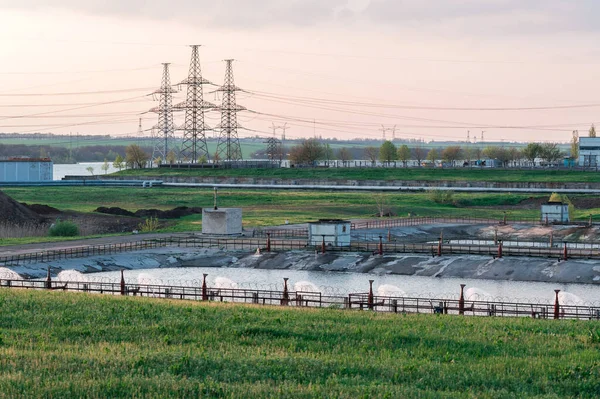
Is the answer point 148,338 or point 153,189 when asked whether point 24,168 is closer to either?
point 153,189

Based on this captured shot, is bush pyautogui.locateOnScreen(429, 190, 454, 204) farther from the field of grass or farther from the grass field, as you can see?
the field of grass

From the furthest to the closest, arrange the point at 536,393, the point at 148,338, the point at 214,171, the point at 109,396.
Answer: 1. the point at 214,171
2. the point at 148,338
3. the point at 536,393
4. the point at 109,396

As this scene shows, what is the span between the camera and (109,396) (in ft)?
78.6

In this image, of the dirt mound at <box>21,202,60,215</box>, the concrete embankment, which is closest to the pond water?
the concrete embankment

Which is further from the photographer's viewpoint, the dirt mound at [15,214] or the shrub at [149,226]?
the dirt mound at [15,214]

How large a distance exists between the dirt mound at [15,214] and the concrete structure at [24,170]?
7420 cm

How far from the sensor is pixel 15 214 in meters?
97.7

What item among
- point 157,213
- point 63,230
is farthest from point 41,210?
point 63,230

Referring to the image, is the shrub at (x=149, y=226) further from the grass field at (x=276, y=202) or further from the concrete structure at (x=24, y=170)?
the concrete structure at (x=24, y=170)

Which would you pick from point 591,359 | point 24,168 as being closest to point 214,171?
point 24,168

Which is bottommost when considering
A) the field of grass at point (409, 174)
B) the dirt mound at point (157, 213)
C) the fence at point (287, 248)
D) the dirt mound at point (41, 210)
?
the fence at point (287, 248)

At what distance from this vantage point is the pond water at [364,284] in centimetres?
5790

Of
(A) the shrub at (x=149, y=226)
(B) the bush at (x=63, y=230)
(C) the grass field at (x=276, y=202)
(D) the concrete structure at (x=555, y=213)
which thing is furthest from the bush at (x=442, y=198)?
(B) the bush at (x=63, y=230)

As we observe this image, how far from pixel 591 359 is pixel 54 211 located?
8647 cm
